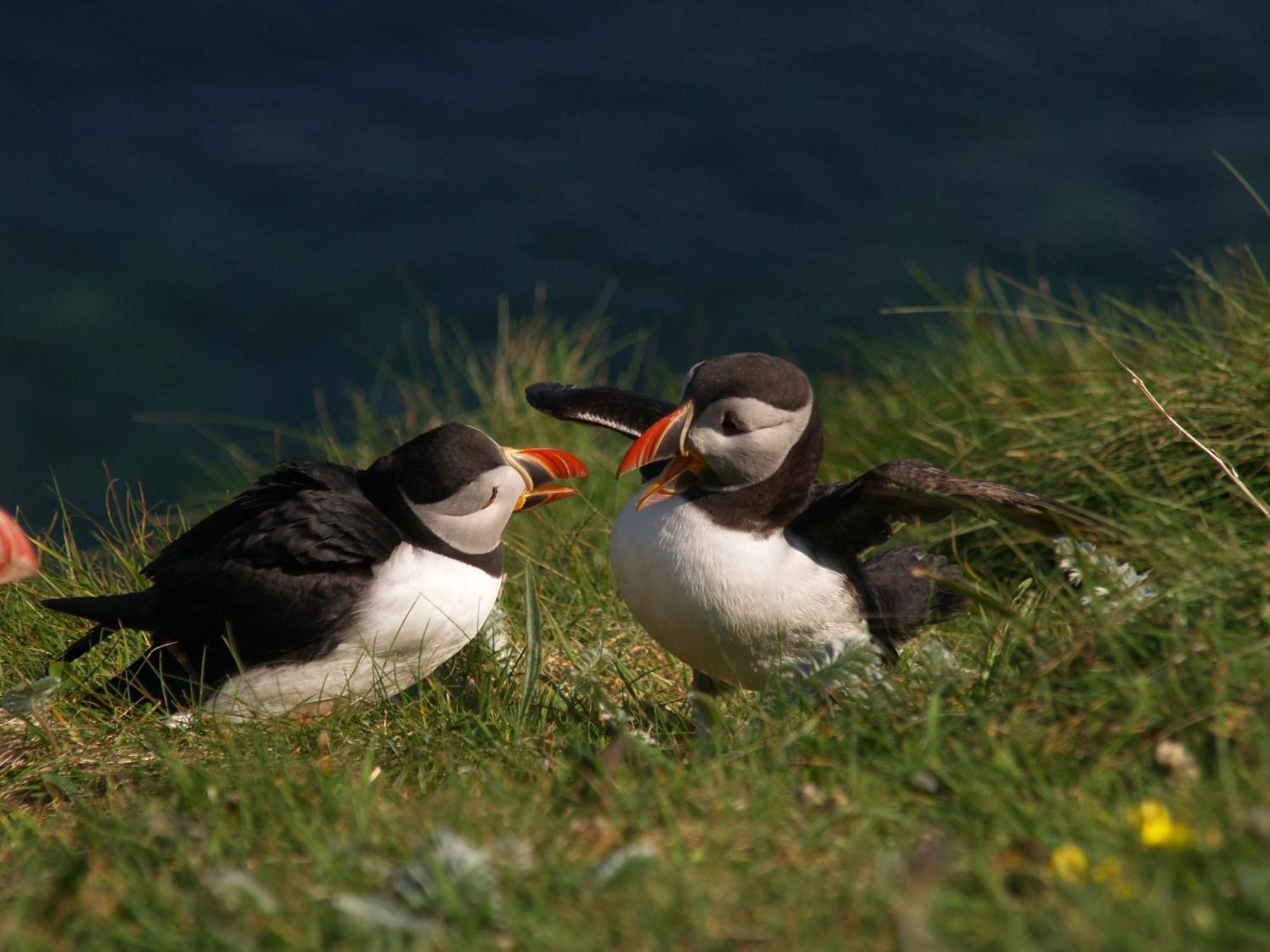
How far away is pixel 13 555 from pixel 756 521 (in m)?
1.74

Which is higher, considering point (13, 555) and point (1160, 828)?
point (13, 555)

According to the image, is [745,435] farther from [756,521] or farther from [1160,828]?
[1160,828]

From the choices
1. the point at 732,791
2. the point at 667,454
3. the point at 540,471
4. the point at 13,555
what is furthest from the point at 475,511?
the point at 732,791

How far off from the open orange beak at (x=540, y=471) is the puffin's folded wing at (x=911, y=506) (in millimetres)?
798

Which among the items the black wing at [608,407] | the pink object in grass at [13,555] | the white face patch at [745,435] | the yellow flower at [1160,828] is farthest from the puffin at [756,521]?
the pink object in grass at [13,555]

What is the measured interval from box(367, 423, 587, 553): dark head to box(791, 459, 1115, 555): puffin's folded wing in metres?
0.87

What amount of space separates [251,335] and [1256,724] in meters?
9.74

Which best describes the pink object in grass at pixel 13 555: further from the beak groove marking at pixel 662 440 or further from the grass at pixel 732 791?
the beak groove marking at pixel 662 440

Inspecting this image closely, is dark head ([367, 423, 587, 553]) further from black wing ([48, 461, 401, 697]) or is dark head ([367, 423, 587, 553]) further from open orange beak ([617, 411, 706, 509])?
open orange beak ([617, 411, 706, 509])

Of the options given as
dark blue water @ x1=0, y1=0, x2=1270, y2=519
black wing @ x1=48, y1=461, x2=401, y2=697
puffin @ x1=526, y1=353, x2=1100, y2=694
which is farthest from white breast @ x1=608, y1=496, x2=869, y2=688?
dark blue water @ x1=0, y1=0, x2=1270, y2=519

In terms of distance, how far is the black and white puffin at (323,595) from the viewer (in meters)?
4.15

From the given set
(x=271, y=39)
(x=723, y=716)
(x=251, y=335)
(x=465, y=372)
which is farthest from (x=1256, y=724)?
(x=271, y=39)

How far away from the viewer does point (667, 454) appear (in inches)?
149

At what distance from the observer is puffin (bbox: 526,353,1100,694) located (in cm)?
375
